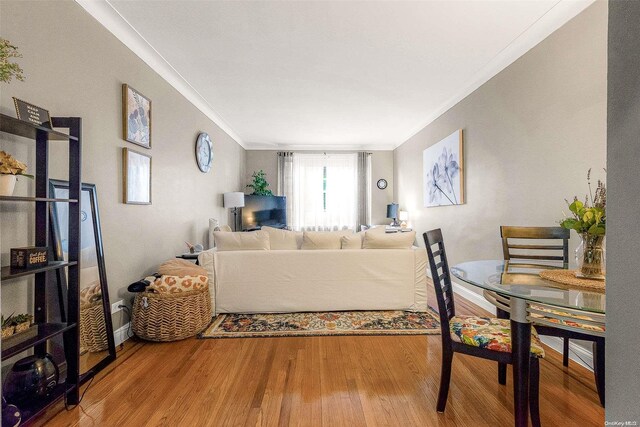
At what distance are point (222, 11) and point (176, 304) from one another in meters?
2.38

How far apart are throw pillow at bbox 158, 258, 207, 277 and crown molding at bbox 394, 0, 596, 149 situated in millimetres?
3524

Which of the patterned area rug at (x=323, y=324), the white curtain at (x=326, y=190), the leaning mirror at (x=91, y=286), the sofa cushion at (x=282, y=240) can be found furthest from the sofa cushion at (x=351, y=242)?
the white curtain at (x=326, y=190)

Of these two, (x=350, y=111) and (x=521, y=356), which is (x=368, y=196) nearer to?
(x=350, y=111)

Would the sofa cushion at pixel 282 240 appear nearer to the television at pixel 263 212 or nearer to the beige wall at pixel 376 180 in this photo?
the television at pixel 263 212

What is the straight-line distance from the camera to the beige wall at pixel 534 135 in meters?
2.10

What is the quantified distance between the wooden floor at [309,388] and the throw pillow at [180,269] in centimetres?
58

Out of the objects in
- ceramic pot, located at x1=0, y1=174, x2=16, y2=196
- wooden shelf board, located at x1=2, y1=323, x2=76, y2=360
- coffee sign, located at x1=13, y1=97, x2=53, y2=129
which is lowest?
wooden shelf board, located at x1=2, y1=323, x2=76, y2=360

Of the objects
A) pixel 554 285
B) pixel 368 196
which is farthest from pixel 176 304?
pixel 368 196

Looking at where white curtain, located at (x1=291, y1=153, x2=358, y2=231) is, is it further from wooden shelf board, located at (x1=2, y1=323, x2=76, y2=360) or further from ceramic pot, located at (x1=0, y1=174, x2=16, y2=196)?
ceramic pot, located at (x1=0, y1=174, x2=16, y2=196)

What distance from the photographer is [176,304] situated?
8.42 feet

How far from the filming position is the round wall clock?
14.0 ft

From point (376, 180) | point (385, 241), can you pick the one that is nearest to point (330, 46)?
point (385, 241)

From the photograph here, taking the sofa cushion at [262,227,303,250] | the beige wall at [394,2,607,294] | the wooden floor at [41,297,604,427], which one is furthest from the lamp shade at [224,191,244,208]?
the beige wall at [394,2,607,294]

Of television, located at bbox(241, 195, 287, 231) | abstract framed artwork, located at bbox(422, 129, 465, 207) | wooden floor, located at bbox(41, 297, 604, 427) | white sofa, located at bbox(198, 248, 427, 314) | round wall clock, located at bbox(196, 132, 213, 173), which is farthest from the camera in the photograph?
television, located at bbox(241, 195, 287, 231)
